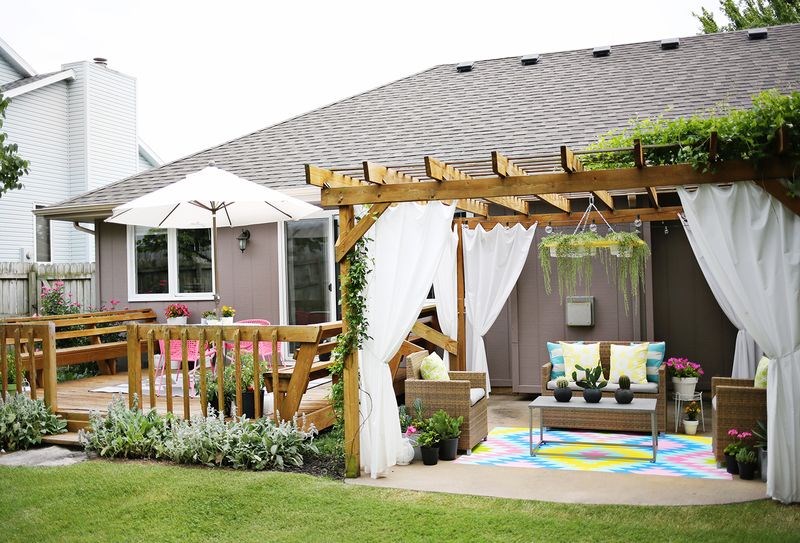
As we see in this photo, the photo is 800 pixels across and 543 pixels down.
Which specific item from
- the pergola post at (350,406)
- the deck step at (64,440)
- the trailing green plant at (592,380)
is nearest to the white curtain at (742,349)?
the trailing green plant at (592,380)

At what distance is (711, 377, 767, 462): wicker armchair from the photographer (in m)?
6.55

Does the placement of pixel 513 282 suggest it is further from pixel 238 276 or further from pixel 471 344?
pixel 238 276

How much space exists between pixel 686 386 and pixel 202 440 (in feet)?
17.0

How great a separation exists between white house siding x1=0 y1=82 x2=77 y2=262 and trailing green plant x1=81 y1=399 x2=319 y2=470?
10.9 metres

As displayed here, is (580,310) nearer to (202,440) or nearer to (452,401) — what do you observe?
(452,401)

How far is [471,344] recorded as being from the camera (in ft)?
34.1

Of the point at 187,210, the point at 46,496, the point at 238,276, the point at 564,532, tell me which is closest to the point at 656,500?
the point at 564,532

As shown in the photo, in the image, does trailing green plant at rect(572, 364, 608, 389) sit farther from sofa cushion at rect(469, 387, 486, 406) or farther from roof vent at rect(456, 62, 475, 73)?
roof vent at rect(456, 62, 475, 73)

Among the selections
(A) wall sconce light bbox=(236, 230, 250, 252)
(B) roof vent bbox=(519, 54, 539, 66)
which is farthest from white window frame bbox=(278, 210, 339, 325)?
(B) roof vent bbox=(519, 54, 539, 66)

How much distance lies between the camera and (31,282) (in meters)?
14.6

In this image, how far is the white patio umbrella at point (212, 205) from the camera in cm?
833

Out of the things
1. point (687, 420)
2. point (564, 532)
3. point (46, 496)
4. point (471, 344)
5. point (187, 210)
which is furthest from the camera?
point (471, 344)

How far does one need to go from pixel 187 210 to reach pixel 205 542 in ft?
16.5

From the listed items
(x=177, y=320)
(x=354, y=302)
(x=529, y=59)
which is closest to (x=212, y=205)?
(x=354, y=302)
